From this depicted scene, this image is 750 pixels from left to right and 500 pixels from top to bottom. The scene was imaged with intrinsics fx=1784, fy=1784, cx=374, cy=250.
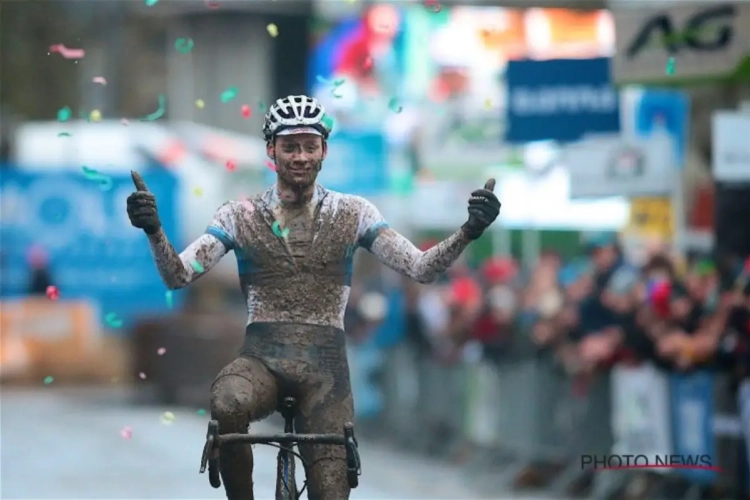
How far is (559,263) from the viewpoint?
19234 mm

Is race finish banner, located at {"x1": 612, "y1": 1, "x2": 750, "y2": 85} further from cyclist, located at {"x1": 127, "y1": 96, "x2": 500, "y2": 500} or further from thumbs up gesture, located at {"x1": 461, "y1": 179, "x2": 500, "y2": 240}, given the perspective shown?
thumbs up gesture, located at {"x1": 461, "y1": 179, "x2": 500, "y2": 240}

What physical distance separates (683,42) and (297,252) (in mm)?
7891

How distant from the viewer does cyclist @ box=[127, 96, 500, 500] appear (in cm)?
745

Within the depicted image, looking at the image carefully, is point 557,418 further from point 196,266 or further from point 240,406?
point 240,406

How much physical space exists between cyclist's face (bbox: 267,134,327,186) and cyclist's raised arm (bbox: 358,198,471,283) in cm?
35

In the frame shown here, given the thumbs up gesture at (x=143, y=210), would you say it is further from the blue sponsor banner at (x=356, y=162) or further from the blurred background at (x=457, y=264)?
the blue sponsor banner at (x=356, y=162)

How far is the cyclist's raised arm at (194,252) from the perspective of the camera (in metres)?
7.41

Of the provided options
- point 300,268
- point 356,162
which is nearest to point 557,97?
point 356,162

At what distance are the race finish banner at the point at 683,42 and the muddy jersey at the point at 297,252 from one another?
7328 millimetres

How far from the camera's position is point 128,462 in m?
18.1

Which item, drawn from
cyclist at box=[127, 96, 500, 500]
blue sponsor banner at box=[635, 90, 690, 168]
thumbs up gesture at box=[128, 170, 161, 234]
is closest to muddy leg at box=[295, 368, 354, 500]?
cyclist at box=[127, 96, 500, 500]

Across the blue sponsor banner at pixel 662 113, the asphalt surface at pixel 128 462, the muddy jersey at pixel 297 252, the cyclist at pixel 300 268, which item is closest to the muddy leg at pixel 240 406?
the cyclist at pixel 300 268

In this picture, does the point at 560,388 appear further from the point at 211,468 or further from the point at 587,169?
the point at 211,468

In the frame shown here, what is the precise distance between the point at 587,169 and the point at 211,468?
366 inches
